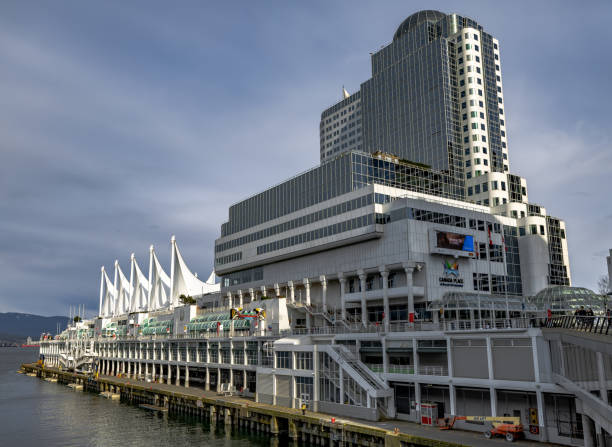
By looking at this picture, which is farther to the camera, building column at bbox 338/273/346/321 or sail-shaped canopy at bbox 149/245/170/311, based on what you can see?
sail-shaped canopy at bbox 149/245/170/311

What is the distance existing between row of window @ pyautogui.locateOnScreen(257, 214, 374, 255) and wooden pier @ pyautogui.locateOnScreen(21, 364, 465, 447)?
96.3ft

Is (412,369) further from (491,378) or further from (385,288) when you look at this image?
(385,288)

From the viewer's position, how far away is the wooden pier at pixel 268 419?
149 ft

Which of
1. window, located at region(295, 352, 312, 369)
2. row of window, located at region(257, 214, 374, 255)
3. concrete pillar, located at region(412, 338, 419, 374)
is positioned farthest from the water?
row of window, located at region(257, 214, 374, 255)

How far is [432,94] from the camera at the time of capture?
385ft

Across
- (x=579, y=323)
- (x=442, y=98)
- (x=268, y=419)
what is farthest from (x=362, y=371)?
(x=442, y=98)

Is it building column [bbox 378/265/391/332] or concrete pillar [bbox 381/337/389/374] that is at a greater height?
building column [bbox 378/265/391/332]

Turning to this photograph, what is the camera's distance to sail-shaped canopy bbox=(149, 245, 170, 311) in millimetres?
160250

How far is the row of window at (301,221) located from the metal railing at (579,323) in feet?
129

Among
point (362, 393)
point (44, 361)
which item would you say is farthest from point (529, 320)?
point (44, 361)

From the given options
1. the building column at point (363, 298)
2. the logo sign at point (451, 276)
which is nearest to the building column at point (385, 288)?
the building column at point (363, 298)

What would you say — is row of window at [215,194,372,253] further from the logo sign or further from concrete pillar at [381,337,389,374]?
concrete pillar at [381,337,389,374]

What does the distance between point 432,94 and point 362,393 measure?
→ 8117 cm

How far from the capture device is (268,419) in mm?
60000
